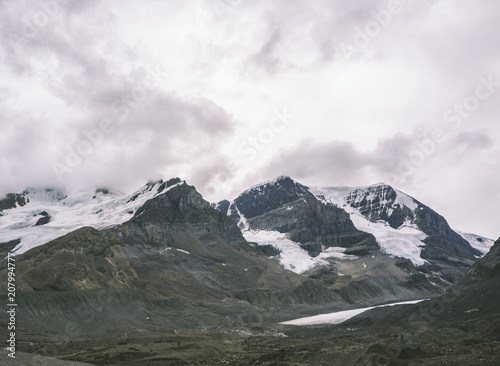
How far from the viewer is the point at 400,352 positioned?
5766 centimetres

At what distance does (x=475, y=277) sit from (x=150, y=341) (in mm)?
75940

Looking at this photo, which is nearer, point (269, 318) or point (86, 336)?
point (86, 336)

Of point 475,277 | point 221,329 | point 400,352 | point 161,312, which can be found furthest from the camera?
point 161,312

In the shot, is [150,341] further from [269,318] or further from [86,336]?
[269,318]

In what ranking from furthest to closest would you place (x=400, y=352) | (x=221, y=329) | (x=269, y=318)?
(x=269, y=318) < (x=221, y=329) < (x=400, y=352)

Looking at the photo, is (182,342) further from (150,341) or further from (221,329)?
(221,329)

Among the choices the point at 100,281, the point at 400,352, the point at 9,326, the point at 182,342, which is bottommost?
the point at 400,352

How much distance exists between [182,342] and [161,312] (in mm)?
71886

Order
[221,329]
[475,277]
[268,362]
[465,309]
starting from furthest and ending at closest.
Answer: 1. [221,329]
2. [475,277]
3. [465,309]
4. [268,362]

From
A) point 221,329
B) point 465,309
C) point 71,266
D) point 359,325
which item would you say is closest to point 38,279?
point 71,266

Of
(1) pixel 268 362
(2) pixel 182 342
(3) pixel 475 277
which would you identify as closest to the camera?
(1) pixel 268 362

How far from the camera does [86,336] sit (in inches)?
4498

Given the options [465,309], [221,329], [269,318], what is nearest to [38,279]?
[221,329]

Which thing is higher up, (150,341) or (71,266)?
(71,266)
